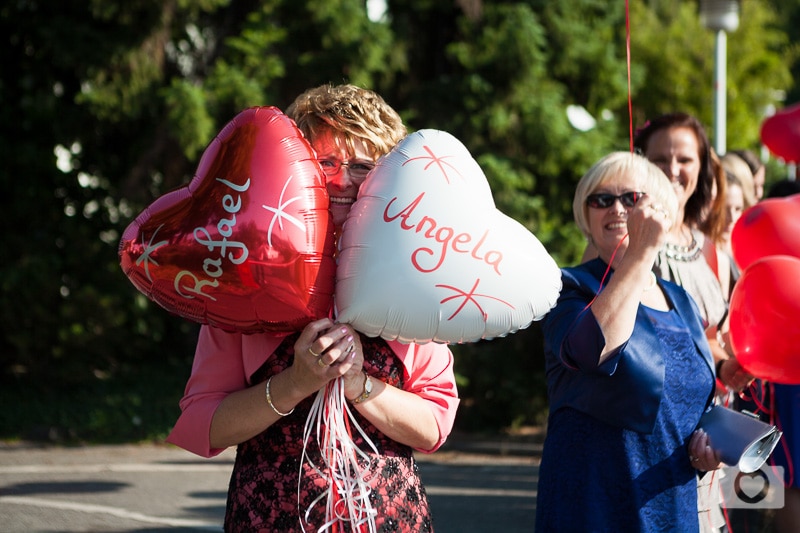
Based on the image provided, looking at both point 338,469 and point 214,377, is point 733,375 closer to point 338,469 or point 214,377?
point 338,469

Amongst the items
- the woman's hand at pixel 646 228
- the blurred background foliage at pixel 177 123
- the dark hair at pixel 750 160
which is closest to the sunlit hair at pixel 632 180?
the woman's hand at pixel 646 228

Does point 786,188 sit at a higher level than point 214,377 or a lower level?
lower

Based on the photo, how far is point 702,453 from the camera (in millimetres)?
2480

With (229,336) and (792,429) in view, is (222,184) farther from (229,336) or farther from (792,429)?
(792,429)

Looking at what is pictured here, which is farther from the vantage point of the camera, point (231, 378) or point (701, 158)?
point (701, 158)

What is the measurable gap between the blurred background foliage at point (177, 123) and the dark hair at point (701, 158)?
213 inches

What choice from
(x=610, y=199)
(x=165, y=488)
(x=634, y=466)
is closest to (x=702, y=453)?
(x=634, y=466)

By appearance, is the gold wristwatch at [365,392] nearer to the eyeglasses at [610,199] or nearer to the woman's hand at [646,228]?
the woman's hand at [646,228]

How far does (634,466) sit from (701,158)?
1.57 metres

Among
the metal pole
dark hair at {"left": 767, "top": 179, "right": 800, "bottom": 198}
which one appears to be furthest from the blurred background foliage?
dark hair at {"left": 767, "top": 179, "right": 800, "bottom": 198}

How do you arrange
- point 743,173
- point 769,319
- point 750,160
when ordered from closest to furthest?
point 769,319 < point 743,173 < point 750,160

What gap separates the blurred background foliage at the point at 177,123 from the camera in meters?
9.05

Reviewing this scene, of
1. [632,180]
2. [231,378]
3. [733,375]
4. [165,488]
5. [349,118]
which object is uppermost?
[349,118]

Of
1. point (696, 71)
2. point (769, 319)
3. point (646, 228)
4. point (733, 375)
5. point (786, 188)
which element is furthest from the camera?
point (696, 71)
